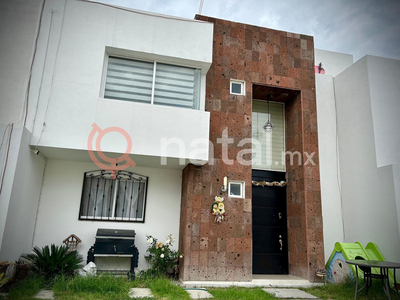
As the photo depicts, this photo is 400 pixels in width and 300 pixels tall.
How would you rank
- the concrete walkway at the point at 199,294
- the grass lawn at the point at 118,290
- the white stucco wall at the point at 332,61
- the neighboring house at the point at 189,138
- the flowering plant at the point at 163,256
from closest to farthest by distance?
1. the grass lawn at the point at 118,290
2. the concrete walkway at the point at 199,294
3. the neighboring house at the point at 189,138
4. the flowering plant at the point at 163,256
5. the white stucco wall at the point at 332,61

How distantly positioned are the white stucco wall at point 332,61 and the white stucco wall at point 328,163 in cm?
394

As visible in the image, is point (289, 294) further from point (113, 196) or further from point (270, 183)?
point (113, 196)

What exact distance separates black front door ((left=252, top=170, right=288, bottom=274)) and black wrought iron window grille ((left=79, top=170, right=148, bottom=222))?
3.11 meters

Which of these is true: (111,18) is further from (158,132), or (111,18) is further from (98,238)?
(98,238)

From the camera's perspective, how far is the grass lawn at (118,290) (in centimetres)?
523

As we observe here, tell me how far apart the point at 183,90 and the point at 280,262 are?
17.1ft

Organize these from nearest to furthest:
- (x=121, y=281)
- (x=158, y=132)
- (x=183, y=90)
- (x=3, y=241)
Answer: (x=3, y=241)
(x=121, y=281)
(x=158, y=132)
(x=183, y=90)

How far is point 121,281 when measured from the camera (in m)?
5.95

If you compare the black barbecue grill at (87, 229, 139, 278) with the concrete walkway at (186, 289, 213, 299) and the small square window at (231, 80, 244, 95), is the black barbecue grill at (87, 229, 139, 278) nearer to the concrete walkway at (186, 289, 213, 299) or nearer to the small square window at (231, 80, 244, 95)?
the concrete walkway at (186, 289, 213, 299)

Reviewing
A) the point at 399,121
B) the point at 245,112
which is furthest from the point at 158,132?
the point at 399,121

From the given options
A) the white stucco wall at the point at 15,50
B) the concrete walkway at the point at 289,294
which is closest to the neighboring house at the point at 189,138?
the white stucco wall at the point at 15,50

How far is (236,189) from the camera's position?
7488 mm

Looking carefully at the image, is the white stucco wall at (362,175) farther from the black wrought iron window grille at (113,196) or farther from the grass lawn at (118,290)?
the black wrought iron window grille at (113,196)

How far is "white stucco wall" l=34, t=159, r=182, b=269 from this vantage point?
7074 mm
